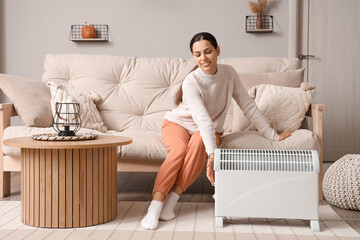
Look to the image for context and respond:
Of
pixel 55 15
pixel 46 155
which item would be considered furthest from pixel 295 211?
pixel 55 15

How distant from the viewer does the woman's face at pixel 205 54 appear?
199cm

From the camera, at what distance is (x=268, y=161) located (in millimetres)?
1771

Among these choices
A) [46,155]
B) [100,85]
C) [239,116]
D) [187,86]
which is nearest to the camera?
[46,155]

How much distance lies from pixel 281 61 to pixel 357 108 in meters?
1.33

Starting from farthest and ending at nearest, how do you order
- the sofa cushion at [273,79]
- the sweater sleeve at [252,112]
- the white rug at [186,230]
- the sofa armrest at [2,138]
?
the sofa cushion at [273,79]
the sofa armrest at [2,138]
the sweater sleeve at [252,112]
the white rug at [186,230]

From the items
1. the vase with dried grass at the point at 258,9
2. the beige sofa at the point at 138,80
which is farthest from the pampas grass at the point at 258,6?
the beige sofa at the point at 138,80

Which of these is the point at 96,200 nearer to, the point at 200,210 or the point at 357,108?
the point at 200,210

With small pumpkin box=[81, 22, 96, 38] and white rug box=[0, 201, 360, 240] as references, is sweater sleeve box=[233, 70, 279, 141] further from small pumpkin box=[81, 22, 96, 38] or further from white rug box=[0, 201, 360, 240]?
small pumpkin box=[81, 22, 96, 38]

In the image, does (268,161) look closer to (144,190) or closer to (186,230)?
(186,230)

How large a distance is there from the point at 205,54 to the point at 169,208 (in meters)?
0.79

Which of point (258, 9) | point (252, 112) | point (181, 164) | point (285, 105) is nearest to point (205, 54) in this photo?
point (252, 112)

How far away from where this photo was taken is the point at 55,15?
3689 millimetres

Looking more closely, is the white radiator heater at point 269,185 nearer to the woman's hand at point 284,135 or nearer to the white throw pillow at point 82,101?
the woman's hand at point 284,135

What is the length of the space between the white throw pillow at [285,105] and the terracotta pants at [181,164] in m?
0.57
